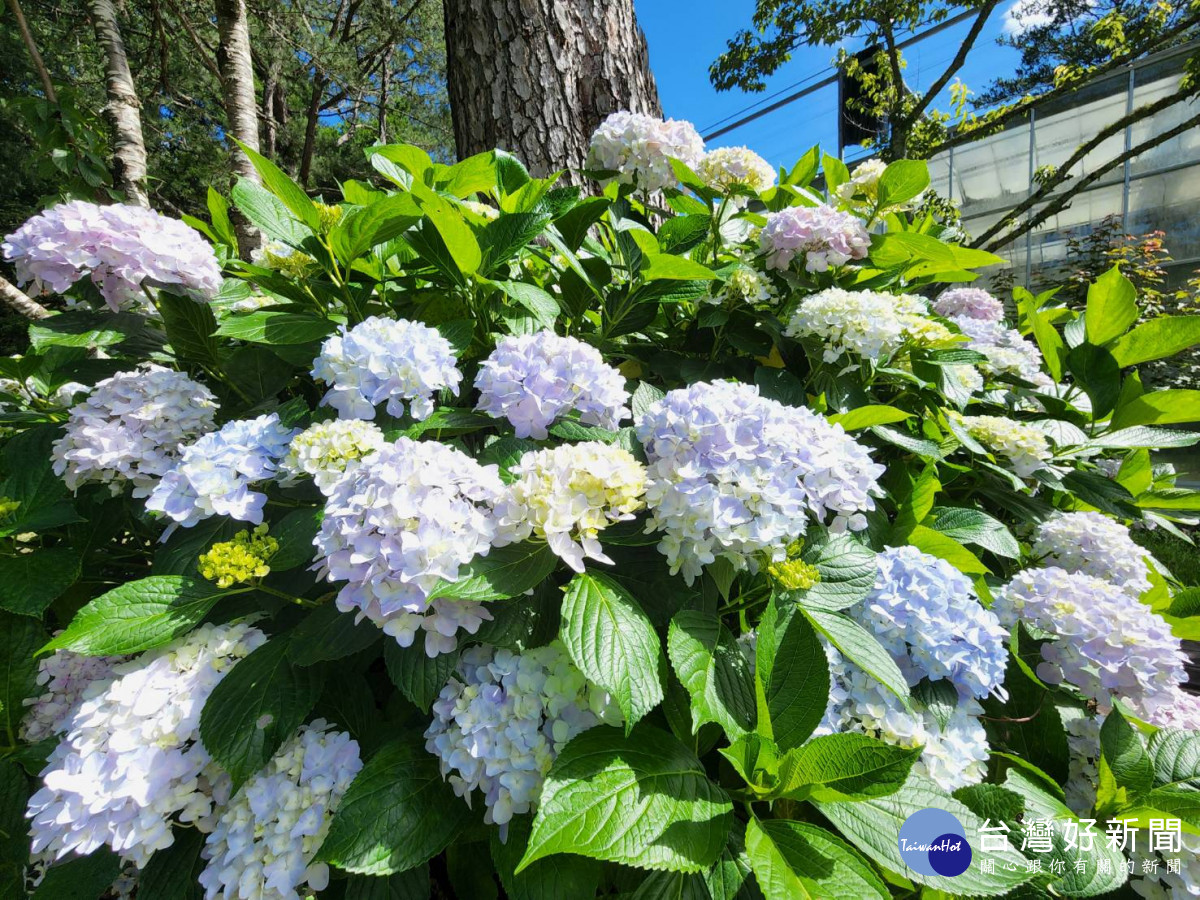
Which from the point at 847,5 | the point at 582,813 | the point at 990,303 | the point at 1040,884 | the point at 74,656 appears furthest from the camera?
the point at 847,5

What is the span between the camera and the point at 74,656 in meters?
1.06

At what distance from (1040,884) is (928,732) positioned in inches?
8.1

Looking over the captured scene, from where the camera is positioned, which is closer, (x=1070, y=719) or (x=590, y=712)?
(x=590, y=712)

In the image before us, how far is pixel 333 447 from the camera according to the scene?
865mm

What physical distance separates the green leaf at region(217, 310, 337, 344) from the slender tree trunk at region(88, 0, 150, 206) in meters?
2.18

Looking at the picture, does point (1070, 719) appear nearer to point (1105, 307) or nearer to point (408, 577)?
point (1105, 307)

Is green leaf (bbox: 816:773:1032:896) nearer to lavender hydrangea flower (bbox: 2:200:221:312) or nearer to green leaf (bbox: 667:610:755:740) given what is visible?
green leaf (bbox: 667:610:755:740)

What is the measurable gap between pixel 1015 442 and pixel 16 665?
204 centimetres

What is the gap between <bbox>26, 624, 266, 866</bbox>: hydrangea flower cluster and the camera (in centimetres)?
74

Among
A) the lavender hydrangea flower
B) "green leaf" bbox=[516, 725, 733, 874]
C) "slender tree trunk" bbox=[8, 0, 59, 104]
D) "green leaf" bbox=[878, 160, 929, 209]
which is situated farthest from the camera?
"slender tree trunk" bbox=[8, 0, 59, 104]

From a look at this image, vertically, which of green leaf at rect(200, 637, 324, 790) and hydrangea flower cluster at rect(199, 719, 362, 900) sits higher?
green leaf at rect(200, 637, 324, 790)

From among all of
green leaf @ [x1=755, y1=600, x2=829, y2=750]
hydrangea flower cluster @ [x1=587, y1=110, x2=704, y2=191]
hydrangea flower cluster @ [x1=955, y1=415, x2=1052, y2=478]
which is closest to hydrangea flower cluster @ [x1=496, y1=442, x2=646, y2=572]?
green leaf @ [x1=755, y1=600, x2=829, y2=750]

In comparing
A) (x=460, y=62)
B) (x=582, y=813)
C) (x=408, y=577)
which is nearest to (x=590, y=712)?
(x=582, y=813)

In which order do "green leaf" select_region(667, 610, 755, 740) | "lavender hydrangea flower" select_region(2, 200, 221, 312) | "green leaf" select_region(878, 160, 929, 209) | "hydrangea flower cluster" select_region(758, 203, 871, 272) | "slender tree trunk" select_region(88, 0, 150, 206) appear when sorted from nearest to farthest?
"green leaf" select_region(667, 610, 755, 740), "lavender hydrangea flower" select_region(2, 200, 221, 312), "hydrangea flower cluster" select_region(758, 203, 871, 272), "green leaf" select_region(878, 160, 929, 209), "slender tree trunk" select_region(88, 0, 150, 206)
